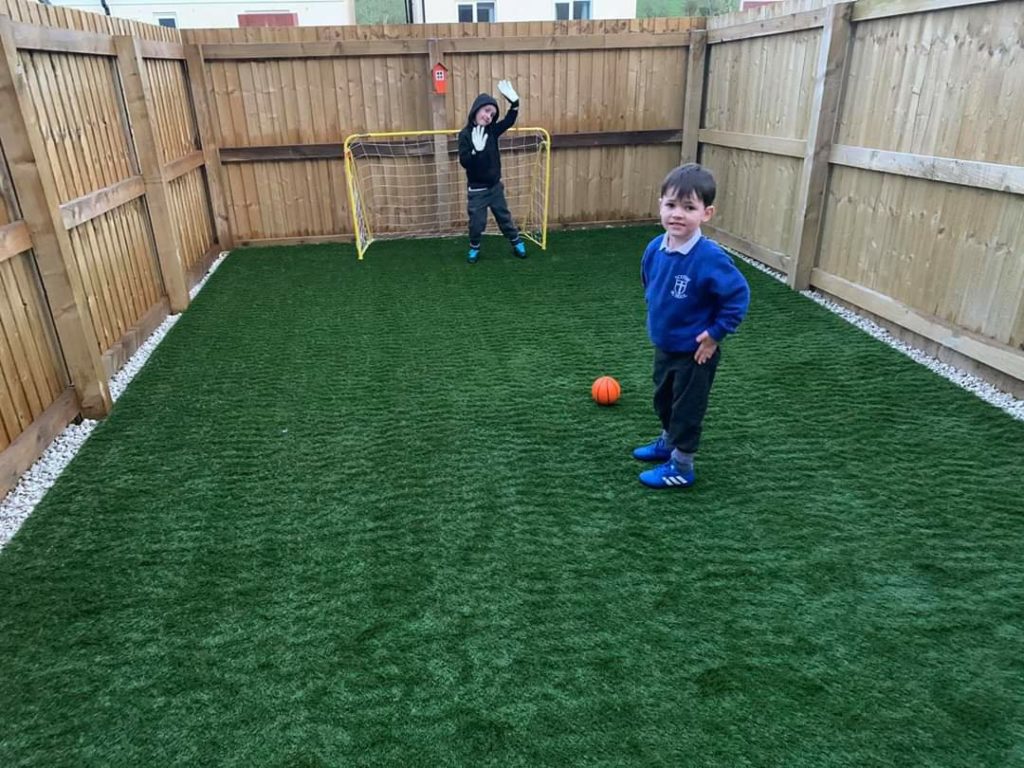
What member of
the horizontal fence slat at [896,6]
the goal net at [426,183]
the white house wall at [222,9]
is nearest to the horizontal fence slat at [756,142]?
the horizontal fence slat at [896,6]

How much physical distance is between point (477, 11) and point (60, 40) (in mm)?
16075

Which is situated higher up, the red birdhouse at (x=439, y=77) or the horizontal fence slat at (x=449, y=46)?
the horizontal fence slat at (x=449, y=46)

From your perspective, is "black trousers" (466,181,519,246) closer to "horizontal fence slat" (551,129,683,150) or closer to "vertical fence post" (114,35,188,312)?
"horizontal fence slat" (551,129,683,150)

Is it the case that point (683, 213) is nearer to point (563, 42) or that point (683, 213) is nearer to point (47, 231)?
point (47, 231)

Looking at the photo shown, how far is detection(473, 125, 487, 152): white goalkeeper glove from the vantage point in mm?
6430

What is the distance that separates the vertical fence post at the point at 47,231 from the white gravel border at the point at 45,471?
0.71ft

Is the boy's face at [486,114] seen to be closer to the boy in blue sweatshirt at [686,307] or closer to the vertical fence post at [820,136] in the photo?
the vertical fence post at [820,136]

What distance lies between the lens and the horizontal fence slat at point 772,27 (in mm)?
5291

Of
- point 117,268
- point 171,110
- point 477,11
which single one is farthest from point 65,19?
point 477,11

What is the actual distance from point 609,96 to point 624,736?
7.13 metres

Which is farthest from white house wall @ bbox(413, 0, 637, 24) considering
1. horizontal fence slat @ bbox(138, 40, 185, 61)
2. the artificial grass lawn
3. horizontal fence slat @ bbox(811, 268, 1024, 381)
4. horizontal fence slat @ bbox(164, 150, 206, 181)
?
the artificial grass lawn

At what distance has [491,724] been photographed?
75.9 inches

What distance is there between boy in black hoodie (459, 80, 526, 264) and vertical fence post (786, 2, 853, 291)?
2.52m

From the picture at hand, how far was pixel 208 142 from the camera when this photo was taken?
715 centimetres
